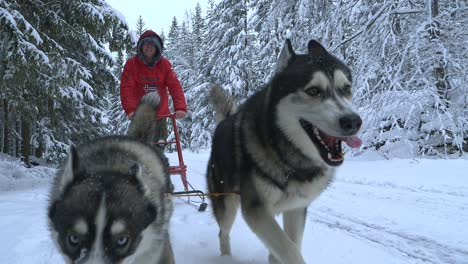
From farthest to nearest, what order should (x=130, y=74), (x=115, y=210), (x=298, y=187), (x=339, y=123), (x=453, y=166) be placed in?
(x=453, y=166) → (x=130, y=74) → (x=298, y=187) → (x=339, y=123) → (x=115, y=210)

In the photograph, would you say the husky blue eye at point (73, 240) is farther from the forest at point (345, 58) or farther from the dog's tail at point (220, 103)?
the forest at point (345, 58)

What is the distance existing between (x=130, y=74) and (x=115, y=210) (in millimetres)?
3680

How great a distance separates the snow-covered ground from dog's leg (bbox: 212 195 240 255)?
130 mm

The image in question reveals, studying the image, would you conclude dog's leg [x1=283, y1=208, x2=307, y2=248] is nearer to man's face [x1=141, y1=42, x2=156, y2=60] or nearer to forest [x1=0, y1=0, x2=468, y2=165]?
man's face [x1=141, y1=42, x2=156, y2=60]

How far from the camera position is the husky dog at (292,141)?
254 cm

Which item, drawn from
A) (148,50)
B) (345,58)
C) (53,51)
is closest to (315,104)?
(148,50)

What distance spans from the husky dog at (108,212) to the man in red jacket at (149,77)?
2.80 m

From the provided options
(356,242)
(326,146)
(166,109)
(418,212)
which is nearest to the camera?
(326,146)

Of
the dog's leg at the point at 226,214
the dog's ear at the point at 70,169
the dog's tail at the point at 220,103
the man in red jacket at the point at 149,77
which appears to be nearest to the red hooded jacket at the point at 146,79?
the man in red jacket at the point at 149,77

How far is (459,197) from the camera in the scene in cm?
543

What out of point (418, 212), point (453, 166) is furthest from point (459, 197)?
point (453, 166)

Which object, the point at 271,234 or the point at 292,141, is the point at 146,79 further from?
the point at 271,234

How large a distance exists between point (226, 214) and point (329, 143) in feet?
4.29

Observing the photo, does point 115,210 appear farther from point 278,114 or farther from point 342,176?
point 342,176
